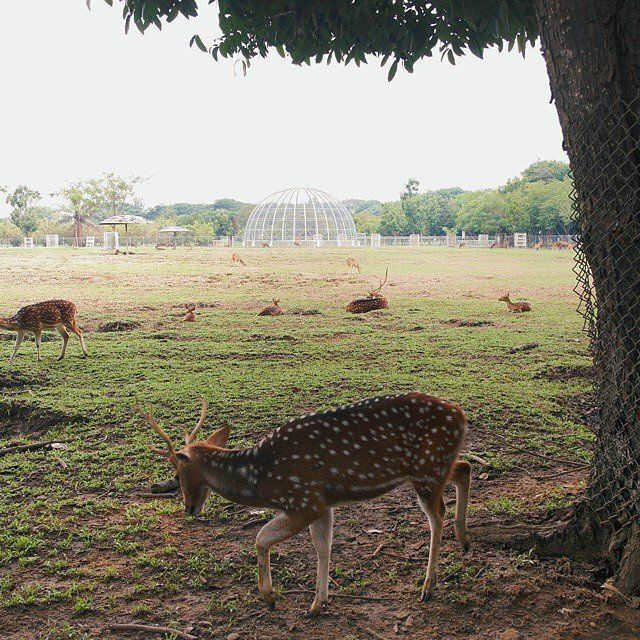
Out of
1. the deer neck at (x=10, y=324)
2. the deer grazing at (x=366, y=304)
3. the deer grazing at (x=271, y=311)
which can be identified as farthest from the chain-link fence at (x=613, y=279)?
the deer grazing at (x=271, y=311)

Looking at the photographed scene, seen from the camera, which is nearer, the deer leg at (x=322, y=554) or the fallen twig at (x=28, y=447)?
the deer leg at (x=322, y=554)

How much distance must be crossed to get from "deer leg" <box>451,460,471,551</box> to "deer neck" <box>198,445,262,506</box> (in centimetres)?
81

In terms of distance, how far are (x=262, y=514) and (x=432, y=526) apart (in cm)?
103

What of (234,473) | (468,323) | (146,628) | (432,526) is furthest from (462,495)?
(468,323)

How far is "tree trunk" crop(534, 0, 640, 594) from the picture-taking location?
8.15 feet

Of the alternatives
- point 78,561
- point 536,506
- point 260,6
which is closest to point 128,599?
point 78,561

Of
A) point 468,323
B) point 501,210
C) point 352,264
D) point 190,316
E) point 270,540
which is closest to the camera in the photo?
point 270,540

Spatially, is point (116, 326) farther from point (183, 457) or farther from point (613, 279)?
point (613, 279)

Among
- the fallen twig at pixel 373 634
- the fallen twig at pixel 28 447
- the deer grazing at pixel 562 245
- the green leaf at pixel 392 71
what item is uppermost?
the green leaf at pixel 392 71

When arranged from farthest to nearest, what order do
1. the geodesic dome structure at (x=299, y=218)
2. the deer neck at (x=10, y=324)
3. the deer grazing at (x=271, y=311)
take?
the geodesic dome structure at (x=299, y=218)
the deer grazing at (x=271, y=311)
the deer neck at (x=10, y=324)

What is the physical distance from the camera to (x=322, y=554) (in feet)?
8.39

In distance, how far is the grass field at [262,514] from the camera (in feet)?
8.14

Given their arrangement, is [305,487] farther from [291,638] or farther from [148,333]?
[148,333]

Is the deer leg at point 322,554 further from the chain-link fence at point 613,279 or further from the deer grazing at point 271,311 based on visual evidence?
the deer grazing at point 271,311
